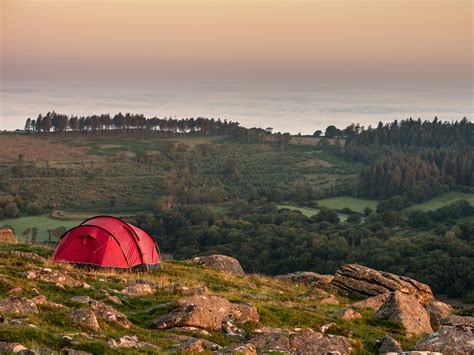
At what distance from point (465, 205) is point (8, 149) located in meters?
115

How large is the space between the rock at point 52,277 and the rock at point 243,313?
5.43 m

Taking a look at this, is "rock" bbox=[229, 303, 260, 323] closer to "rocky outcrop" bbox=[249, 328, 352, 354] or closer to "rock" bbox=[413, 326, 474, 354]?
"rocky outcrop" bbox=[249, 328, 352, 354]

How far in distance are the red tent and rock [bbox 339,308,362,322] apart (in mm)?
10438

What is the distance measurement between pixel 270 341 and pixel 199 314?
211 cm

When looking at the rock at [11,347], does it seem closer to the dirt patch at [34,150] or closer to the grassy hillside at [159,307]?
the grassy hillside at [159,307]

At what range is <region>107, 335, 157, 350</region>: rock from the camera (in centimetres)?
1344

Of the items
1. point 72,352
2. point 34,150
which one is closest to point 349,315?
point 72,352

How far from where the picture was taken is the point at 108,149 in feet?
645

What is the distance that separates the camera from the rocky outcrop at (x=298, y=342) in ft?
51.3

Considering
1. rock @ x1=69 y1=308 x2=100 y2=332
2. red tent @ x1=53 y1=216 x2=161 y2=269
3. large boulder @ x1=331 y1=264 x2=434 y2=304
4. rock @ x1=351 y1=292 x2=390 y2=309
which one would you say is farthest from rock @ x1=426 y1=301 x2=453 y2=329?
rock @ x1=69 y1=308 x2=100 y2=332

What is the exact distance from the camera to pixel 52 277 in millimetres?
20594

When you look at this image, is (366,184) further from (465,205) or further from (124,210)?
(124,210)

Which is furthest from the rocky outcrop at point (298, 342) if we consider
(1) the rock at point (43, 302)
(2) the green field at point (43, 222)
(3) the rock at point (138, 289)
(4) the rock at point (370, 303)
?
(2) the green field at point (43, 222)

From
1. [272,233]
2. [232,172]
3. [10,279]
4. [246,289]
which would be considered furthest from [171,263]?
[232,172]
